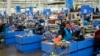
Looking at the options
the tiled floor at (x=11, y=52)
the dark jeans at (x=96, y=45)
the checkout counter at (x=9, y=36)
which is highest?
the dark jeans at (x=96, y=45)

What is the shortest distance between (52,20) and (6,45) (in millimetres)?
6220

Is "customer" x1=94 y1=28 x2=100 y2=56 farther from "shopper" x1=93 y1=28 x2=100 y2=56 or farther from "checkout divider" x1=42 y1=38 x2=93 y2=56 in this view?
"checkout divider" x1=42 y1=38 x2=93 y2=56

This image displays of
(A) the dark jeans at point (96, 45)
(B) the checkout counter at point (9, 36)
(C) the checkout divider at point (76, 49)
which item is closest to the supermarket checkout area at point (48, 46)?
(C) the checkout divider at point (76, 49)

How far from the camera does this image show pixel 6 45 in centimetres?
1302

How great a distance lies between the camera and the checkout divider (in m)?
7.95

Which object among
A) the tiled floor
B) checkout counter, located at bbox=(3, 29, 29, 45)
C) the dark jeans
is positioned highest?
the dark jeans

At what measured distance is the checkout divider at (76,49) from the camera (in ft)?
26.1

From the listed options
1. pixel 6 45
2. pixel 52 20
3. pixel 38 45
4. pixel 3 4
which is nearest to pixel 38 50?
pixel 38 45

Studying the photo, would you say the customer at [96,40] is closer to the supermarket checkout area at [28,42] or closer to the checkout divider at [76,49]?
the checkout divider at [76,49]

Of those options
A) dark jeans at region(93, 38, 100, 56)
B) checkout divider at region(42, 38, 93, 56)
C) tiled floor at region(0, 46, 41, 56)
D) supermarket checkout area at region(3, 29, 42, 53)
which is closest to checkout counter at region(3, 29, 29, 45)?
tiled floor at region(0, 46, 41, 56)

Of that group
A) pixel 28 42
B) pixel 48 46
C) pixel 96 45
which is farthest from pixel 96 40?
pixel 28 42

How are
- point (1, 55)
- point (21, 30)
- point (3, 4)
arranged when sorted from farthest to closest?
point (3, 4)
point (21, 30)
point (1, 55)

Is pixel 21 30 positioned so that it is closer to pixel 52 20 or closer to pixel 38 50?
pixel 38 50

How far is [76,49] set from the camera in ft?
27.4
